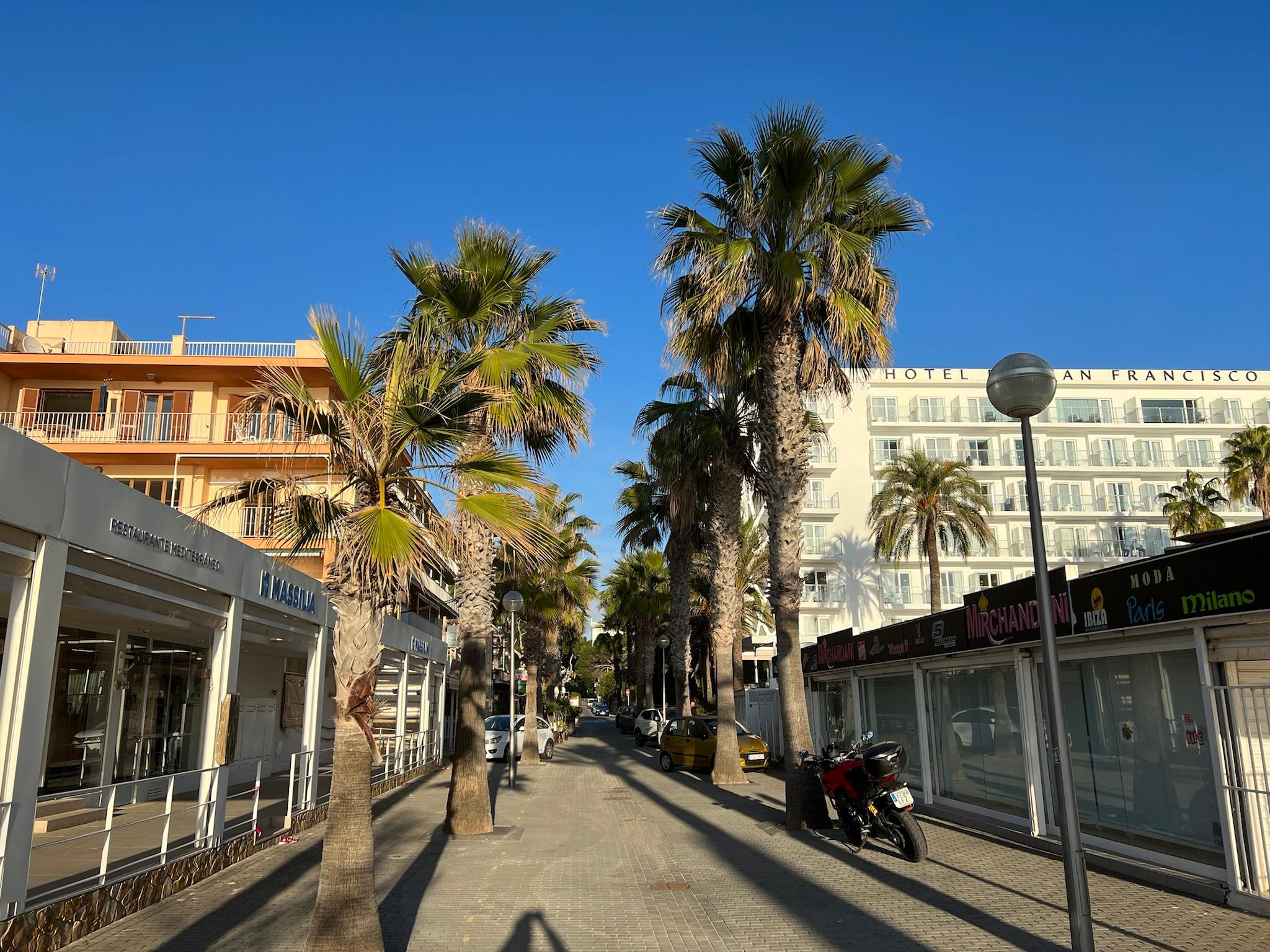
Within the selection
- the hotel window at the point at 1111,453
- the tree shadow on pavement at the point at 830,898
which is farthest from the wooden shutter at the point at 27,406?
the hotel window at the point at 1111,453

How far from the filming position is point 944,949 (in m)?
7.20

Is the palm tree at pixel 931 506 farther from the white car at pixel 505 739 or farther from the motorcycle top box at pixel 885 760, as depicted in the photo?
the motorcycle top box at pixel 885 760

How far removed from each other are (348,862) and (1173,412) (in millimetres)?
59621

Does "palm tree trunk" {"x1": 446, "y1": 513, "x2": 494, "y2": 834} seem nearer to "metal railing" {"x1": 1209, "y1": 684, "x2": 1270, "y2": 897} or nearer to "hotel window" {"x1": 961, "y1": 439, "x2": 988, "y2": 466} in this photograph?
"metal railing" {"x1": 1209, "y1": 684, "x2": 1270, "y2": 897}

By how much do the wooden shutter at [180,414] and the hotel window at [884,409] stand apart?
127 feet

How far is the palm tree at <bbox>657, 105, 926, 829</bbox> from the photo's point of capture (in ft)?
45.2

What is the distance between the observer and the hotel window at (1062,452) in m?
53.4

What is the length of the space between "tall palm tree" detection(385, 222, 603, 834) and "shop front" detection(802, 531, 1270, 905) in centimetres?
731

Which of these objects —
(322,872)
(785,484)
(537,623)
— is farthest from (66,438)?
(322,872)

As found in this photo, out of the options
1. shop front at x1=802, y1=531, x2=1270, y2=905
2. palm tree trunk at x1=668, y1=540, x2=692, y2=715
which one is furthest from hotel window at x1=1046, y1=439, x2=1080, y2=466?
shop front at x1=802, y1=531, x2=1270, y2=905

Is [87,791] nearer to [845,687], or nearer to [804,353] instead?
[804,353]

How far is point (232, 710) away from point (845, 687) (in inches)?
573

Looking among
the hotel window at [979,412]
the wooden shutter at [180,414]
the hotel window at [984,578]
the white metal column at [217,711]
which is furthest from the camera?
the hotel window at [979,412]

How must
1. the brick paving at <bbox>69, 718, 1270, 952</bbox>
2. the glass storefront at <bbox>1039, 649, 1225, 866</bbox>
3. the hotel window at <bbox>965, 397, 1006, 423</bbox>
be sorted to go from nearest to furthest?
the brick paving at <bbox>69, 718, 1270, 952</bbox>
the glass storefront at <bbox>1039, 649, 1225, 866</bbox>
the hotel window at <bbox>965, 397, 1006, 423</bbox>
